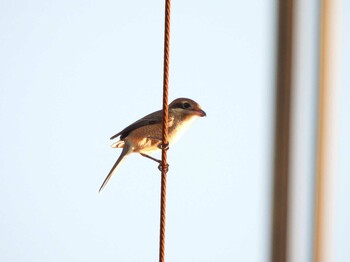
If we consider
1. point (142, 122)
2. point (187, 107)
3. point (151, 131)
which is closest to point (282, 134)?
point (151, 131)

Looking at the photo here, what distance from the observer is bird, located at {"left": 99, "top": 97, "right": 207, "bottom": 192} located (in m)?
4.45

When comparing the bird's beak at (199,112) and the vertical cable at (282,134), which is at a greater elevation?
the bird's beak at (199,112)

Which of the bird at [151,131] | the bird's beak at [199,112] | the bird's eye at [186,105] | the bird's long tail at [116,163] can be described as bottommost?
the bird's long tail at [116,163]

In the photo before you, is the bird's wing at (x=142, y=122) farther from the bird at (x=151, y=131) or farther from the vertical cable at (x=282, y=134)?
the vertical cable at (x=282, y=134)

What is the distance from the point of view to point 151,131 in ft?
14.7

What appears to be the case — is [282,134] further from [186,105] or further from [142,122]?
[186,105]

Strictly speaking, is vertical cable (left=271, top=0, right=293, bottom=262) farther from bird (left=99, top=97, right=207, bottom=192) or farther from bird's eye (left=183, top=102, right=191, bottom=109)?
bird's eye (left=183, top=102, right=191, bottom=109)

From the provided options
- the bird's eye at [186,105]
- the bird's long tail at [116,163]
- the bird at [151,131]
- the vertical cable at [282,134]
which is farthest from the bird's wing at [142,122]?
the vertical cable at [282,134]

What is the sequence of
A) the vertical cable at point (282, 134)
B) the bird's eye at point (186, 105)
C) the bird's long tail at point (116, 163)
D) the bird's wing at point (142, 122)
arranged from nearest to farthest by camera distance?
the vertical cable at point (282, 134) → the bird's long tail at point (116, 163) → the bird's wing at point (142, 122) → the bird's eye at point (186, 105)

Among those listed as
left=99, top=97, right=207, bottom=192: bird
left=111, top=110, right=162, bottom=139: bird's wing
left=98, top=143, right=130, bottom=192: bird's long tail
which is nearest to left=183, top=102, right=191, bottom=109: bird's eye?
left=99, top=97, right=207, bottom=192: bird

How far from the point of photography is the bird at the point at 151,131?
4449 mm

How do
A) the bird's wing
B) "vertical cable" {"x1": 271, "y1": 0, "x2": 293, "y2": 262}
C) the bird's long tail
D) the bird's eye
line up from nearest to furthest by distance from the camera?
1. "vertical cable" {"x1": 271, "y1": 0, "x2": 293, "y2": 262}
2. the bird's long tail
3. the bird's wing
4. the bird's eye

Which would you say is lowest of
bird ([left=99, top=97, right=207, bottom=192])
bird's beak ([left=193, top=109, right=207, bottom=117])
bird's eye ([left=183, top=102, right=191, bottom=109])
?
bird ([left=99, top=97, right=207, bottom=192])

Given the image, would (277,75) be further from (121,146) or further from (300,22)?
(121,146)
